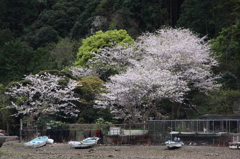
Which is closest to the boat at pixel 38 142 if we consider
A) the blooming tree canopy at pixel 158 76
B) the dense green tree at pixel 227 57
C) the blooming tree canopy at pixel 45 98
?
the blooming tree canopy at pixel 45 98

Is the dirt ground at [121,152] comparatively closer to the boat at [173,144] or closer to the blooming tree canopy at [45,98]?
the boat at [173,144]

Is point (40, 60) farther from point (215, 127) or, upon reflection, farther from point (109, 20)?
point (215, 127)

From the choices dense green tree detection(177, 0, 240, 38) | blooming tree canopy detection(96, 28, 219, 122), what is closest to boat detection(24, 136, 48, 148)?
blooming tree canopy detection(96, 28, 219, 122)

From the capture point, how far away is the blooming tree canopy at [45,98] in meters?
39.3

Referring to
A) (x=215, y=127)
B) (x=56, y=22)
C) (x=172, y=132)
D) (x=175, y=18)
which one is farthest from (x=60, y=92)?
(x=56, y=22)

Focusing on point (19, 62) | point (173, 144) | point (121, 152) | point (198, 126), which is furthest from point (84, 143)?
point (19, 62)

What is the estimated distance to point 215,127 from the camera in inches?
1275

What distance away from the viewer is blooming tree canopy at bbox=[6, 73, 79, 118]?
129ft

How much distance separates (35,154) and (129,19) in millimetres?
37523

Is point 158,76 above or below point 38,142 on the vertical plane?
above

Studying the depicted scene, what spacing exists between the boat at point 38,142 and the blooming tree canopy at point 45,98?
13.9ft

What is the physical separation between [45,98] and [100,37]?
46.6ft

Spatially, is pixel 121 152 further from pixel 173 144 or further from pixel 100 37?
pixel 100 37

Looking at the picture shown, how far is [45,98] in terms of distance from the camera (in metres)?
39.8
